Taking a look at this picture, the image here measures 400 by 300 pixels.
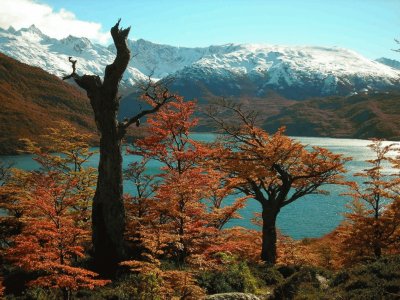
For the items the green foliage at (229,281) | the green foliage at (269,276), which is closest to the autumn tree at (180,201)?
the green foliage at (229,281)

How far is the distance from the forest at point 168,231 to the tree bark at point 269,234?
0.07m

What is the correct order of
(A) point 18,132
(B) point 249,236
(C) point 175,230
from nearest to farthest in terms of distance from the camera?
(C) point 175,230
(B) point 249,236
(A) point 18,132

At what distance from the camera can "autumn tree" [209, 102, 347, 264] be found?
71.8 feet

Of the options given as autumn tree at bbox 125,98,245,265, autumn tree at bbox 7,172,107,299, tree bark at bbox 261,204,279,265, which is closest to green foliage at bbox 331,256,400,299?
autumn tree at bbox 125,98,245,265

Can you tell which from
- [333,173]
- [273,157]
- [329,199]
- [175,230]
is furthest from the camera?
[329,199]

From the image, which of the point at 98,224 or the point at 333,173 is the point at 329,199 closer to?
the point at 333,173

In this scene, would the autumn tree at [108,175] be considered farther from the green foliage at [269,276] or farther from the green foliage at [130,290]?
the green foliage at [269,276]

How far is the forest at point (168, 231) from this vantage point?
12258 millimetres

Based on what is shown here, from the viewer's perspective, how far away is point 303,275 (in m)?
14.5

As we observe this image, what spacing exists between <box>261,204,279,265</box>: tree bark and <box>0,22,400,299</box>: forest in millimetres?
69

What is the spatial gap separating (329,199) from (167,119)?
61161 mm

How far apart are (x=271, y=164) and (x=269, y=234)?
6.23 m

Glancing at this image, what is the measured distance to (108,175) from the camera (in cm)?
1672

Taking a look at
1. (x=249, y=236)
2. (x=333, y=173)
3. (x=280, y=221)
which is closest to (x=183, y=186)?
(x=333, y=173)
